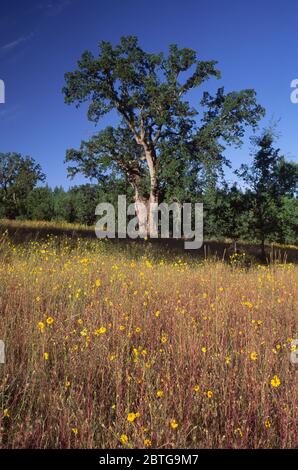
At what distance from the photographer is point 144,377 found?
2.99 metres

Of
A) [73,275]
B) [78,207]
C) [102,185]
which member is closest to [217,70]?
[102,185]

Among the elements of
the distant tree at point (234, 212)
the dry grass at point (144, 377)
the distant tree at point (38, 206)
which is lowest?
the dry grass at point (144, 377)

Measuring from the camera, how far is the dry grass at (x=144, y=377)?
2.27 meters

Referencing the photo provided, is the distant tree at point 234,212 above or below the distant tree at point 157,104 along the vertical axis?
below

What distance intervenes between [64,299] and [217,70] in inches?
845

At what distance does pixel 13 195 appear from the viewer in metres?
55.9

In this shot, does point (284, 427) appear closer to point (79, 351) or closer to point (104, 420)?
point (104, 420)

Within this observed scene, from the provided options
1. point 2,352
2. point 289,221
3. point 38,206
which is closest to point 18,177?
point 38,206

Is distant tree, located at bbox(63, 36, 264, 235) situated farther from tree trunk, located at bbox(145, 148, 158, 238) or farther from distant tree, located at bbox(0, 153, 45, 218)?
distant tree, located at bbox(0, 153, 45, 218)

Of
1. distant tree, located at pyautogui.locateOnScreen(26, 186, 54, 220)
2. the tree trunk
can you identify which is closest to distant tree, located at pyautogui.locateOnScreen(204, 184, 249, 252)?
the tree trunk

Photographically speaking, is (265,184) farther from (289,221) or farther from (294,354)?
(289,221)

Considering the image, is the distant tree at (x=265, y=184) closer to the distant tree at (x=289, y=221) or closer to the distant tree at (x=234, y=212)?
the distant tree at (x=234, y=212)

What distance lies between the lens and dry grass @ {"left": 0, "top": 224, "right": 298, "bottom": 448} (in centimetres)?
227

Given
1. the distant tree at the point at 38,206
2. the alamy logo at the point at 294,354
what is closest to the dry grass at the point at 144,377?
the alamy logo at the point at 294,354
